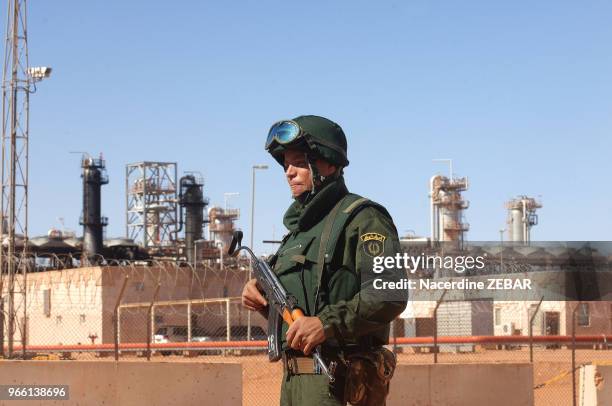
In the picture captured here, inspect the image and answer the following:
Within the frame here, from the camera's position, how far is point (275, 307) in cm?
407

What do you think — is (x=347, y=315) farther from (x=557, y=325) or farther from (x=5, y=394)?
(x=557, y=325)

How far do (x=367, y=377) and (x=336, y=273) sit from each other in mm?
422

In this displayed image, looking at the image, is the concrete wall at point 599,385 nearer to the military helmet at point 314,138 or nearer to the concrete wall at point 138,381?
the concrete wall at point 138,381

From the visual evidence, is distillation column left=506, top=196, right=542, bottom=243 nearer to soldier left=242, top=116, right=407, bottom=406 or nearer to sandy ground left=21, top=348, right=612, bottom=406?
sandy ground left=21, top=348, right=612, bottom=406

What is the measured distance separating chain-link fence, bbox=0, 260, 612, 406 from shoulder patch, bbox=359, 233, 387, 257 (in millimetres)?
16258

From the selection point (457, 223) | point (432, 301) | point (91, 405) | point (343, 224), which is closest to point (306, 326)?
point (343, 224)

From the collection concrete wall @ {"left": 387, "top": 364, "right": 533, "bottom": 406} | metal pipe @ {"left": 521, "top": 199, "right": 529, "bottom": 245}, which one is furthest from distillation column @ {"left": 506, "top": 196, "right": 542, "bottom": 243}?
concrete wall @ {"left": 387, "top": 364, "right": 533, "bottom": 406}

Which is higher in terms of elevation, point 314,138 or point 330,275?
point 314,138

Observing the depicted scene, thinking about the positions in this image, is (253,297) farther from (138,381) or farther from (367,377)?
(138,381)

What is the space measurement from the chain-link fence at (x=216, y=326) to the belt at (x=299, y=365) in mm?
15909

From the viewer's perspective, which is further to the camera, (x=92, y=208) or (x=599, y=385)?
(x=92, y=208)

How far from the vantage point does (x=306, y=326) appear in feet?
12.6

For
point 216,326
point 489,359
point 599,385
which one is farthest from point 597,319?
point 599,385

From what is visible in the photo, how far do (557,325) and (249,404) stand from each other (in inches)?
779
